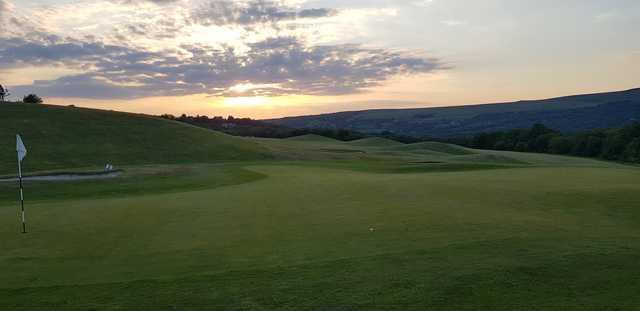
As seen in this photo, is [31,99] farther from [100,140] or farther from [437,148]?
[437,148]

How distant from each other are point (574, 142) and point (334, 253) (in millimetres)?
115120

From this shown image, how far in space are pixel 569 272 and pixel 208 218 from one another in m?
9.54

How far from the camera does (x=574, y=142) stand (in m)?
111

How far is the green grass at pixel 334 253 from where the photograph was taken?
772 cm

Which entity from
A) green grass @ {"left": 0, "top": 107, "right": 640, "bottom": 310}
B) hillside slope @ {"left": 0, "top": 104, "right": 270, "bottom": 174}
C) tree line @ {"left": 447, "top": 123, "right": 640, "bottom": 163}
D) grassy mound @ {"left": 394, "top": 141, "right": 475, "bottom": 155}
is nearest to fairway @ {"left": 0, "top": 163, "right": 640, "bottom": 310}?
green grass @ {"left": 0, "top": 107, "right": 640, "bottom": 310}

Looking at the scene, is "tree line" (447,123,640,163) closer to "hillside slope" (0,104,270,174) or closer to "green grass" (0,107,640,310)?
"hillside slope" (0,104,270,174)

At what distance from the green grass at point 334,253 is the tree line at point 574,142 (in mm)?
94036

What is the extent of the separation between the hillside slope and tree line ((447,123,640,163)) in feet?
247

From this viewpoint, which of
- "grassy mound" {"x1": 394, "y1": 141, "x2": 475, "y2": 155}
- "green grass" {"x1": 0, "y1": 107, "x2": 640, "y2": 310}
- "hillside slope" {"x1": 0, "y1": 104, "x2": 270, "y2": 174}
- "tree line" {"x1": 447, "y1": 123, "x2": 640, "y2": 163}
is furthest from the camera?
"tree line" {"x1": 447, "y1": 123, "x2": 640, "y2": 163}

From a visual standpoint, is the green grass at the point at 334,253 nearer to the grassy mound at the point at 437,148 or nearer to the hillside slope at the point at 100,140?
the hillside slope at the point at 100,140

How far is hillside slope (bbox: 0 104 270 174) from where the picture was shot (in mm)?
50281

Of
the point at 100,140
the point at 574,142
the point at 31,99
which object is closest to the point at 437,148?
the point at 574,142

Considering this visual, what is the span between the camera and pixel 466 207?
15.7 metres

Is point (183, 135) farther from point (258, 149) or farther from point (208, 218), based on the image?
point (208, 218)
